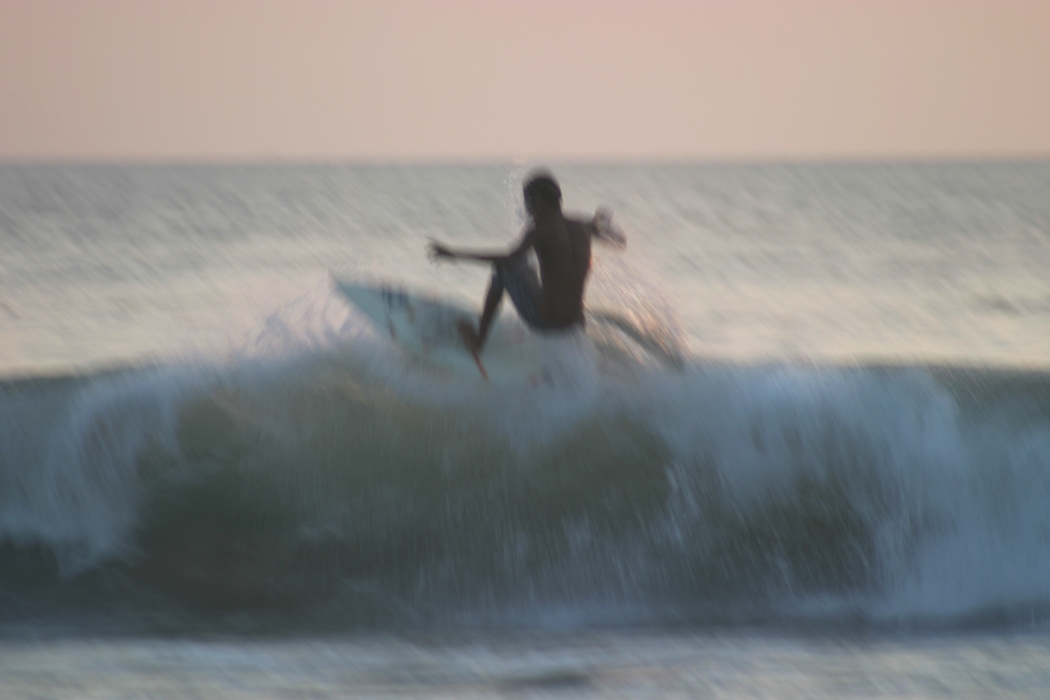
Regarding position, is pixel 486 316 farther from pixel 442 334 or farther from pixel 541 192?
pixel 541 192

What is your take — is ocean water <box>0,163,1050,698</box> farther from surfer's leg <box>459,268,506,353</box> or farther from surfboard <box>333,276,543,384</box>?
surfer's leg <box>459,268,506,353</box>

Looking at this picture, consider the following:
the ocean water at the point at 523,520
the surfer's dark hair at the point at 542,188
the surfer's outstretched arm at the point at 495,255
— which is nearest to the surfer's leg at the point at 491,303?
the surfer's outstretched arm at the point at 495,255

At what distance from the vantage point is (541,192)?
5.48 meters

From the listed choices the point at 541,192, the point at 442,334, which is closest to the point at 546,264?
the point at 541,192

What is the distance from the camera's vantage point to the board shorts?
560 cm

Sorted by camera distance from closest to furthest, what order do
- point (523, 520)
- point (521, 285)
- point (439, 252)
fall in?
1. point (523, 520)
2. point (439, 252)
3. point (521, 285)

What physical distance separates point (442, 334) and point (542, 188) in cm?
102

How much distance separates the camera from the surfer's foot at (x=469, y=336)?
5797 millimetres

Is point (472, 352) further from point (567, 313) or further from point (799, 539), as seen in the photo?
point (799, 539)

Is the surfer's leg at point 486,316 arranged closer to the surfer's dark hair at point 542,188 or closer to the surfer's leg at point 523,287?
the surfer's leg at point 523,287

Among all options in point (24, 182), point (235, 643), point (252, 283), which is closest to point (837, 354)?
point (235, 643)

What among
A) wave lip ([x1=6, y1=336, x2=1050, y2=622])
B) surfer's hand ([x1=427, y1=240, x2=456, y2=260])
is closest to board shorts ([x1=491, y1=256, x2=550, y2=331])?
surfer's hand ([x1=427, y1=240, x2=456, y2=260])

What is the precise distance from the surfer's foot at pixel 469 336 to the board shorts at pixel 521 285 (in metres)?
0.31

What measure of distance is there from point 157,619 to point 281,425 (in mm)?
1263
